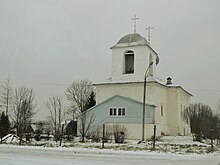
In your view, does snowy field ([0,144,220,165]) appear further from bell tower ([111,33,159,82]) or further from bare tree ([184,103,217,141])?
bell tower ([111,33,159,82])

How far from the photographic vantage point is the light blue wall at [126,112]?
44.1 m

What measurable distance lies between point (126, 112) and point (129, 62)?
1083 cm

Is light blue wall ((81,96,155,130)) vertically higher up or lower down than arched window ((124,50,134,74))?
lower down

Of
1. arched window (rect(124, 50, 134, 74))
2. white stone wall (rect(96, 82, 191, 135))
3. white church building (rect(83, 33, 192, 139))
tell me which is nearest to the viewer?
white church building (rect(83, 33, 192, 139))

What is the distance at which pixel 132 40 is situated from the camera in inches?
2040

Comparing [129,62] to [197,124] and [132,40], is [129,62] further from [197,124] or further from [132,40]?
[197,124]

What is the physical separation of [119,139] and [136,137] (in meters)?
9.55

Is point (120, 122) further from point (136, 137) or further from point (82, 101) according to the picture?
point (82, 101)

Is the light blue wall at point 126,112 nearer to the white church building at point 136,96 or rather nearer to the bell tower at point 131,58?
the white church building at point 136,96

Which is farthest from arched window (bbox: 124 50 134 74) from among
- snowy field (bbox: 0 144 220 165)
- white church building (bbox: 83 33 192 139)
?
snowy field (bbox: 0 144 220 165)

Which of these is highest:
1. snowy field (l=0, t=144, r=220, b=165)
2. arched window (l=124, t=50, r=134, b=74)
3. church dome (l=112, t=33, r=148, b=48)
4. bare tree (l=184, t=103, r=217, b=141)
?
church dome (l=112, t=33, r=148, b=48)

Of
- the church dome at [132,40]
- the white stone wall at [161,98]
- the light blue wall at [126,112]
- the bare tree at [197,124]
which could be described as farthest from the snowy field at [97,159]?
the church dome at [132,40]

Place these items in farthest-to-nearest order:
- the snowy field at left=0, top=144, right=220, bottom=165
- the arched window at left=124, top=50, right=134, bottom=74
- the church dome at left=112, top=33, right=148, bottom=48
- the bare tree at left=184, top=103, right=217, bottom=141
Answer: the arched window at left=124, top=50, right=134, bottom=74, the church dome at left=112, top=33, right=148, bottom=48, the bare tree at left=184, top=103, right=217, bottom=141, the snowy field at left=0, top=144, right=220, bottom=165

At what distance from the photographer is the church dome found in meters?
51.0
